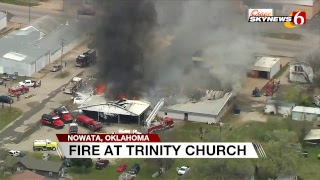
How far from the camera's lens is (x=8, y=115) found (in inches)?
909

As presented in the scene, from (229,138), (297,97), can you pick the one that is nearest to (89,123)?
(229,138)

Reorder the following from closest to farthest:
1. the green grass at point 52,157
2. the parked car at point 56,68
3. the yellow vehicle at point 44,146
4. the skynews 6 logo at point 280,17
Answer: the green grass at point 52,157 → the yellow vehicle at point 44,146 → the parked car at point 56,68 → the skynews 6 logo at point 280,17

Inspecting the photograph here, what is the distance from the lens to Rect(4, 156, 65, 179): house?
64.3ft

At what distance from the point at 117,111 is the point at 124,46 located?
6.33 ft

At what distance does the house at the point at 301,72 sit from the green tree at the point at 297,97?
1.35 m

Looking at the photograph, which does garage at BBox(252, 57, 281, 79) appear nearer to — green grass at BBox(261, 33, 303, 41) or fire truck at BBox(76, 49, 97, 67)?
green grass at BBox(261, 33, 303, 41)

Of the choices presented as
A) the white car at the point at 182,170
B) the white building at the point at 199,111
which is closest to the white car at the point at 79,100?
the white building at the point at 199,111

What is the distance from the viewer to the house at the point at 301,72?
25484 millimetres

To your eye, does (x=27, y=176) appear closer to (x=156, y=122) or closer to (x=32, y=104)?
(x=156, y=122)

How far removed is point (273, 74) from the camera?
26094 mm

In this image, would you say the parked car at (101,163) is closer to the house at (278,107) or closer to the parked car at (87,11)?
the house at (278,107)

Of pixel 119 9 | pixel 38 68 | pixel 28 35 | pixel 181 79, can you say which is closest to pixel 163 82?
pixel 181 79

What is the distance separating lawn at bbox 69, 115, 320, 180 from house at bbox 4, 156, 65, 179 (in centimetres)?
35

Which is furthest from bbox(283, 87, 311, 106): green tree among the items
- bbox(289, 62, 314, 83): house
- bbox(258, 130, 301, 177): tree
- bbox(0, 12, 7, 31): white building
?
bbox(0, 12, 7, 31): white building
